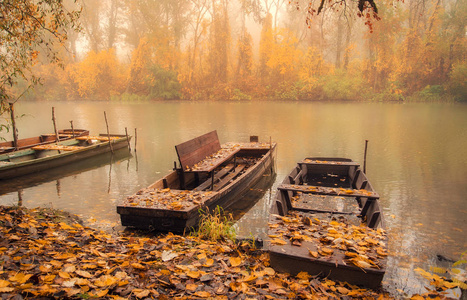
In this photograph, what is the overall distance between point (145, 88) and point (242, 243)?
163 feet

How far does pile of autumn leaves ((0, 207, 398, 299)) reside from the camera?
351cm

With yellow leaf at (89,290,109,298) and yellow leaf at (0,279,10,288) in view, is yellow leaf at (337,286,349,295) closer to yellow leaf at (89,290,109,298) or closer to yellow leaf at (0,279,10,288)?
yellow leaf at (89,290,109,298)

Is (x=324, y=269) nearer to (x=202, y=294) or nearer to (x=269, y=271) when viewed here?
(x=269, y=271)

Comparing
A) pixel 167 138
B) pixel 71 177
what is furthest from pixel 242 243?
pixel 167 138

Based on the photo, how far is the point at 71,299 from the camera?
126 inches

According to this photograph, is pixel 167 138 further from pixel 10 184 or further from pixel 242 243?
pixel 242 243

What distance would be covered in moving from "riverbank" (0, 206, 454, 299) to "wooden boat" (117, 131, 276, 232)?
1.11m

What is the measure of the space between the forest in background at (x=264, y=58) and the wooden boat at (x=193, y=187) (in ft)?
110

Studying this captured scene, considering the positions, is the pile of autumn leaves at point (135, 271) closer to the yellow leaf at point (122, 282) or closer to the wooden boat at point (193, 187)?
the yellow leaf at point (122, 282)

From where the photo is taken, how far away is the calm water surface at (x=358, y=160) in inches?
279

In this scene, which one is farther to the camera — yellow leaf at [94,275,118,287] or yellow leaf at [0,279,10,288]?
yellow leaf at [94,275,118,287]

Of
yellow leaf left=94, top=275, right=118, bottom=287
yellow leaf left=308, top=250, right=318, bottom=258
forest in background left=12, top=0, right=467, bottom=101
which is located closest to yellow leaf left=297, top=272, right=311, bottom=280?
yellow leaf left=308, top=250, right=318, bottom=258

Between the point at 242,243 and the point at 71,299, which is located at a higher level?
the point at 71,299

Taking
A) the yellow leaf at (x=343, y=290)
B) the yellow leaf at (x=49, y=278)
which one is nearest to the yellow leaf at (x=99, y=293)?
the yellow leaf at (x=49, y=278)
